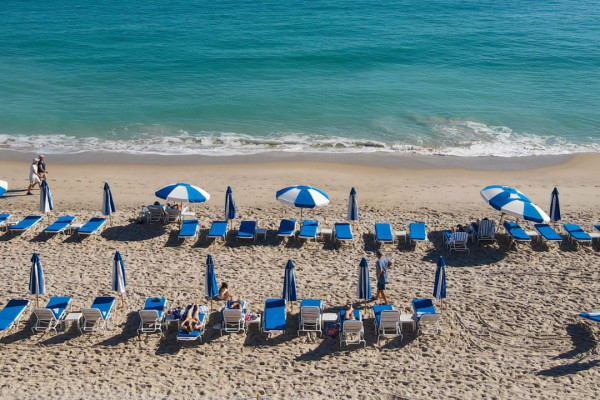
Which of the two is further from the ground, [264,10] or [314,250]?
[264,10]

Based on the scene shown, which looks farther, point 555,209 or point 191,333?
point 555,209

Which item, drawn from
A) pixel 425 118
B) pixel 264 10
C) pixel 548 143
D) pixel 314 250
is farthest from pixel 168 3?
pixel 314 250

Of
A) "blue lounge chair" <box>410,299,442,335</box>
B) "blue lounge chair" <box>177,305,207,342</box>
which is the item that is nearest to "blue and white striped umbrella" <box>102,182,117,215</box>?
"blue lounge chair" <box>177,305,207,342</box>

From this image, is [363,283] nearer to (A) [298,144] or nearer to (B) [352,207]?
(B) [352,207]

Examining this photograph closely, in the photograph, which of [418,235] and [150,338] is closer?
[150,338]

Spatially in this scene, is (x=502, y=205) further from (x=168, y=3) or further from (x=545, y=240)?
(x=168, y=3)

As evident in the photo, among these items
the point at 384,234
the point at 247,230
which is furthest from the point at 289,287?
the point at 384,234

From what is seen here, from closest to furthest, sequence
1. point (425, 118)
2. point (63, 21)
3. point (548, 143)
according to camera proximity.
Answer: point (548, 143) → point (425, 118) → point (63, 21)
